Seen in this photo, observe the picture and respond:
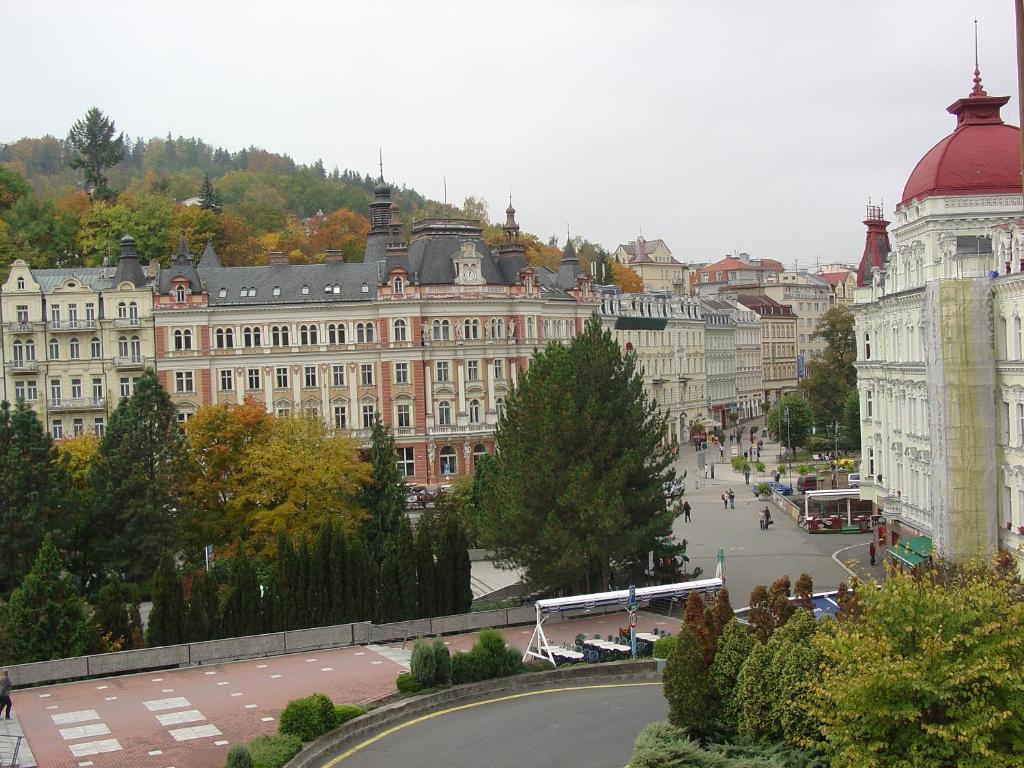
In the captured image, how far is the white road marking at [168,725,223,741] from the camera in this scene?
99.2ft

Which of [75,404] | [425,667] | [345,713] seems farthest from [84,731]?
[75,404]

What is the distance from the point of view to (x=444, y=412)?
82125 mm

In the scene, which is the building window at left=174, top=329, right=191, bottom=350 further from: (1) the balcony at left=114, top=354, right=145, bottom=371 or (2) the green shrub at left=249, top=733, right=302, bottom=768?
(2) the green shrub at left=249, top=733, right=302, bottom=768

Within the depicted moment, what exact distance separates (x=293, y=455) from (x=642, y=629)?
19.8 m

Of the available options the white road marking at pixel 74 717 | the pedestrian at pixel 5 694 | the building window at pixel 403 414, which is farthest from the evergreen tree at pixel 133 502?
the building window at pixel 403 414

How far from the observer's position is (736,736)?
25969 millimetres

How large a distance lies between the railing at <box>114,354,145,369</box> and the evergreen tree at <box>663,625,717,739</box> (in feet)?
193

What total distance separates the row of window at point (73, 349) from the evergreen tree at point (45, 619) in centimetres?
4342

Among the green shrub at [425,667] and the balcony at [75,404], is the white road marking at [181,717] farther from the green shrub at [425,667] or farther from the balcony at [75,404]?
the balcony at [75,404]

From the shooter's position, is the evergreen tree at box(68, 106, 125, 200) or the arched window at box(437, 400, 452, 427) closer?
the arched window at box(437, 400, 452, 427)

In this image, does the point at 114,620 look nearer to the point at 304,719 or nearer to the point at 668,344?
the point at 304,719

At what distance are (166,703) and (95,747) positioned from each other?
3.97 meters

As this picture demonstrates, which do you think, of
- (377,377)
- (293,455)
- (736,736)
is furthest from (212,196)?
(736,736)

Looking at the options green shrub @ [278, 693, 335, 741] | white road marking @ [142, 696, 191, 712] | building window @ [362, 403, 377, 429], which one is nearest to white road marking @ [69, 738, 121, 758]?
white road marking @ [142, 696, 191, 712]
